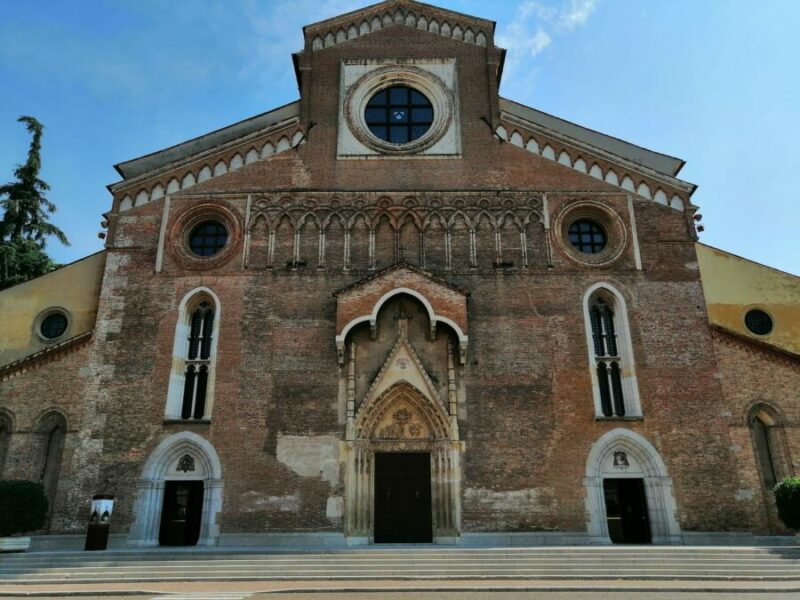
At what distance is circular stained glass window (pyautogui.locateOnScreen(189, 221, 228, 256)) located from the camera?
1970cm

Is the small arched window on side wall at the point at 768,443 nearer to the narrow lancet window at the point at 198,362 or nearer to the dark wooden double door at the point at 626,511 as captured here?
the dark wooden double door at the point at 626,511

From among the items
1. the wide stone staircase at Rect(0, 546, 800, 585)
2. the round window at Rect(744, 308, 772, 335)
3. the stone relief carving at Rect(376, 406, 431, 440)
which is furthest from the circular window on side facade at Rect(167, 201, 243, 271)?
the round window at Rect(744, 308, 772, 335)

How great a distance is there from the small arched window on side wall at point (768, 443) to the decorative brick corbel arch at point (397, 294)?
810 cm

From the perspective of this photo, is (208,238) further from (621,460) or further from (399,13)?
(621,460)

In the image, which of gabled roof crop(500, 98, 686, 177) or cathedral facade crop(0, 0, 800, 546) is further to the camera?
gabled roof crop(500, 98, 686, 177)

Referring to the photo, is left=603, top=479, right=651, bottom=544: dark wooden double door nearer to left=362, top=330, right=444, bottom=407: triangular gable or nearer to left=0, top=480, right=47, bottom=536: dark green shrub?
left=362, top=330, right=444, bottom=407: triangular gable

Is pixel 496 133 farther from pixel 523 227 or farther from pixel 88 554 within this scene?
pixel 88 554

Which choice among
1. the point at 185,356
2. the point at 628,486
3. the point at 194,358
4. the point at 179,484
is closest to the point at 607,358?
the point at 628,486

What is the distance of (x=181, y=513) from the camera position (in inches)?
673

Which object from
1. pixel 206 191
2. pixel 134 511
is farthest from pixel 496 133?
pixel 134 511

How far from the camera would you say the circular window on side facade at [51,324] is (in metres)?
20.0

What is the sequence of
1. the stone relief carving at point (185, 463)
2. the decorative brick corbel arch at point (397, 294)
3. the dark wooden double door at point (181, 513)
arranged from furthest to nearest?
the decorative brick corbel arch at point (397, 294) → the stone relief carving at point (185, 463) → the dark wooden double door at point (181, 513)

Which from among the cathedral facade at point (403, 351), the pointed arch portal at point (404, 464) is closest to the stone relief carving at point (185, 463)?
the cathedral facade at point (403, 351)

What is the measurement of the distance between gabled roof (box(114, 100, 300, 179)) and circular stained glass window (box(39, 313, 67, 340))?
501 cm
